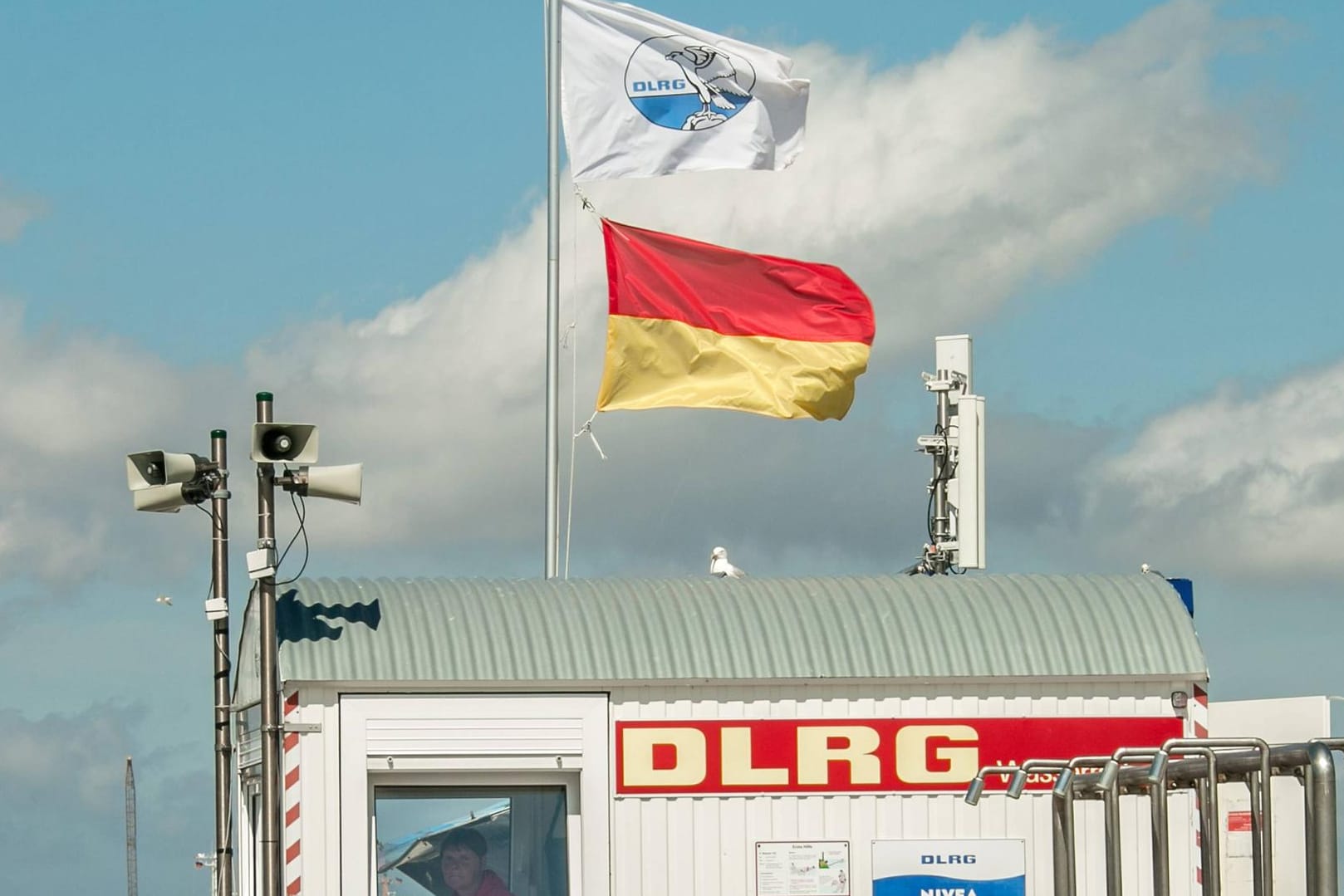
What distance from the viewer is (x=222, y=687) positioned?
19062 mm

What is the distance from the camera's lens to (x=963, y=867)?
59.1ft

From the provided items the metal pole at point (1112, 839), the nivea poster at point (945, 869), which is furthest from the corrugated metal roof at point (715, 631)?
the metal pole at point (1112, 839)

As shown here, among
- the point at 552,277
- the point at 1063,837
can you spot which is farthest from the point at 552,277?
the point at 1063,837

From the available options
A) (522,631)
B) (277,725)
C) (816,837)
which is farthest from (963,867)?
(277,725)

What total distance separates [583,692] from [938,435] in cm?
618

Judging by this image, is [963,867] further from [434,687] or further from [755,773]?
[434,687]

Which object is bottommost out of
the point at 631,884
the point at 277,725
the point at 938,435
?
the point at 631,884

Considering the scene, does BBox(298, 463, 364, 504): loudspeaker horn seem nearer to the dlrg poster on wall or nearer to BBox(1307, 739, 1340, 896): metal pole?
the dlrg poster on wall

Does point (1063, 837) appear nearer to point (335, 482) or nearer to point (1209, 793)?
point (1209, 793)

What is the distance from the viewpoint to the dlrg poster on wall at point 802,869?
1788cm

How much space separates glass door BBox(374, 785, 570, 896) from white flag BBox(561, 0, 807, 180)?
7.00 m

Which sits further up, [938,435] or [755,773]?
[938,435]

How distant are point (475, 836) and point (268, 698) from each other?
2073 millimetres

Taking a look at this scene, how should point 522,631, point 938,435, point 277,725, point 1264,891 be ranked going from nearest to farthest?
point 1264,891 < point 277,725 < point 522,631 < point 938,435
